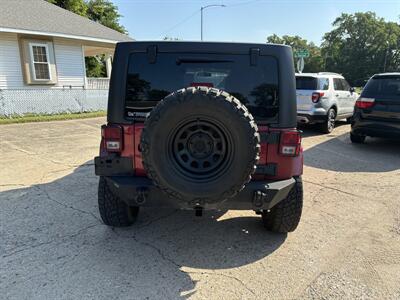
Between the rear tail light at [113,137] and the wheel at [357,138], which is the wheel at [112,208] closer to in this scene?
the rear tail light at [113,137]

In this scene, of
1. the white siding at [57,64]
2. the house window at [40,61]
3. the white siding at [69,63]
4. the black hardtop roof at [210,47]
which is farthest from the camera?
the white siding at [69,63]

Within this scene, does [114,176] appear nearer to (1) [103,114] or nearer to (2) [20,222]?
(2) [20,222]

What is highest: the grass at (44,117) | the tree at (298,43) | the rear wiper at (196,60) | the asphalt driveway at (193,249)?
the tree at (298,43)

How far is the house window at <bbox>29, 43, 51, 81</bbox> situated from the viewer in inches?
523

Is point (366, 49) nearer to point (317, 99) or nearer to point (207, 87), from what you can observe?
point (317, 99)

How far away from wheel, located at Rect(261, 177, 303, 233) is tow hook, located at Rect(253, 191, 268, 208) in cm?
50

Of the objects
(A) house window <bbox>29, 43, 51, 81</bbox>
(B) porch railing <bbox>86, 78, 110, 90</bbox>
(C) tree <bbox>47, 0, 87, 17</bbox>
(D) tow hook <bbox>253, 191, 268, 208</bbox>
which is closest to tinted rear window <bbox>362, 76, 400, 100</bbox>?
(D) tow hook <bbox>253, 191, 268, 208</bbox>

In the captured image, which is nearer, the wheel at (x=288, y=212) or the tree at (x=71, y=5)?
the wheel at (x=288, y=212)

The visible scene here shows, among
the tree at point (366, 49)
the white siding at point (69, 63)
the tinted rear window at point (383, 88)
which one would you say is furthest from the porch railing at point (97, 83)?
the tree at point (366, 49)

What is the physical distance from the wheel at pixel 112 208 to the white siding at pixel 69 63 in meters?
12.8

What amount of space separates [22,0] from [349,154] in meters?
16.9

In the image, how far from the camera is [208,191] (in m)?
2.48

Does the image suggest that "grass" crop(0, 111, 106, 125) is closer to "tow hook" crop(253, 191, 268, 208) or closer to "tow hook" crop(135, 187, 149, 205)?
"tow hook" crop(135, 187, 149, 205)

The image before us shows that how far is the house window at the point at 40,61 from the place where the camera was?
13294 millimetres
